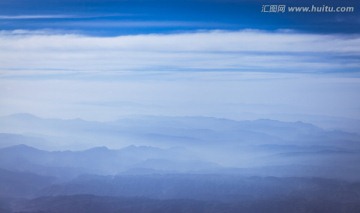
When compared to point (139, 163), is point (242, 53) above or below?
above

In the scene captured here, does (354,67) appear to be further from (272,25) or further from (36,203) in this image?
(36,203)

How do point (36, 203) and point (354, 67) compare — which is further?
point (36, 203)

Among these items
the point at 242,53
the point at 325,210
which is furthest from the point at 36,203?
the point at 325,210

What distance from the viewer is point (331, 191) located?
2438 mm

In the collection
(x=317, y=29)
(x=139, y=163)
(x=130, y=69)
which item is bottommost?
(x=139, y=163)

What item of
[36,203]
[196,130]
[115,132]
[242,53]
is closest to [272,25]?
[242,53]

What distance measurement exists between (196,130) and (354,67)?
91cm

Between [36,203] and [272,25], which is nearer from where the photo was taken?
[272,25]

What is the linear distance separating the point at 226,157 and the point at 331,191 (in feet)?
1.98

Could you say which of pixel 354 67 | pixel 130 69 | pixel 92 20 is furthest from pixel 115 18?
pixel 354 67

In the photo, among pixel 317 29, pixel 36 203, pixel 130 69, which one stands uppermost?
pixel 317 29

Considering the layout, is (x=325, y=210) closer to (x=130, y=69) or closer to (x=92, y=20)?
(x=130, y=69)

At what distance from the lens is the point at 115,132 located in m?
2.48

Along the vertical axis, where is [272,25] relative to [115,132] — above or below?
above
